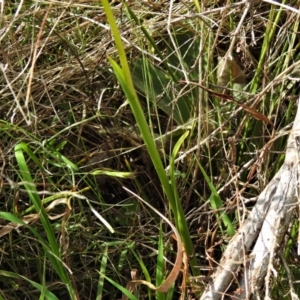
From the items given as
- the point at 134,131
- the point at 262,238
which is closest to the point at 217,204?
the point at 262,238

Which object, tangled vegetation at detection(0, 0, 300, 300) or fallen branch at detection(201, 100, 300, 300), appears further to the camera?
tangled vegetation at detection(0, 0, 300, 300)

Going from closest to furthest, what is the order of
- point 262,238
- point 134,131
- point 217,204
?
point 262,238
point 217,204
point 134,131

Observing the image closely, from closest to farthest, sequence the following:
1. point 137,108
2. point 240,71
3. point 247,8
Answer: point 137,108 → point 247,8 → point 240,71

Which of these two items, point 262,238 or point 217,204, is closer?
point 262,238

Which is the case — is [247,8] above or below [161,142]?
above

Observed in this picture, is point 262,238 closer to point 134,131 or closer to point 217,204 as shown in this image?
point 217,204

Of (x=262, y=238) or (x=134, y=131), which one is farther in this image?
(x=134, y=131)

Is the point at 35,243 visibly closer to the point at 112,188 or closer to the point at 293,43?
the point at 112,188

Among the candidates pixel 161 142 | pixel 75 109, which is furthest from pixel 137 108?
pixel 75 109

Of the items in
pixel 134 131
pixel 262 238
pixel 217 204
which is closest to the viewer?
pixel 262 238
